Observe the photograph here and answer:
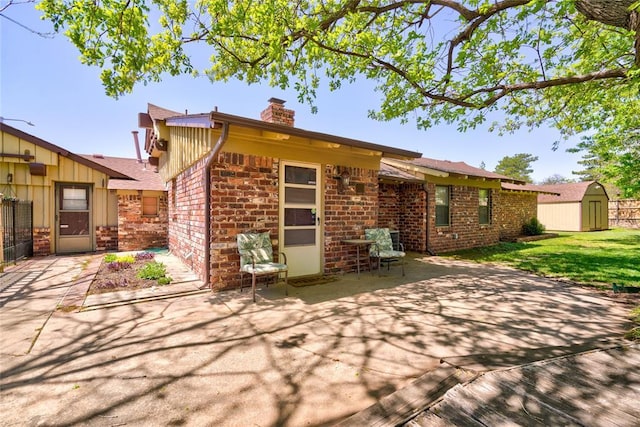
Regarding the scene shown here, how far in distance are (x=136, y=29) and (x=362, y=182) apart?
16.5 feet

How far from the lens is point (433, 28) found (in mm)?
6059

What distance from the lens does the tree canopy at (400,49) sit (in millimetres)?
4684

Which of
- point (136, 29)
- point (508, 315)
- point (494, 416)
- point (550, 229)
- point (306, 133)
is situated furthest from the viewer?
point (550, 229)

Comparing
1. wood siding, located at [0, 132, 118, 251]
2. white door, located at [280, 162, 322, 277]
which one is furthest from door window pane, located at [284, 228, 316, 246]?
wood siding, located at [0, 132, 118, 251]

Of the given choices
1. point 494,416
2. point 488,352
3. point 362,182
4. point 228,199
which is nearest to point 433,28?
point 362,182

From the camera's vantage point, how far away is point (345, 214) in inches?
256

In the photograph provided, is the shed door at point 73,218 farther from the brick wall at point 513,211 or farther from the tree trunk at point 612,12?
the brick wall at point 513,211

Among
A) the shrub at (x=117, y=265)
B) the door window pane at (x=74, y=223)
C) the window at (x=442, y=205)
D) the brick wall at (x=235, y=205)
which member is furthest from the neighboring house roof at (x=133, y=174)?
the window at (x=442, y=205)

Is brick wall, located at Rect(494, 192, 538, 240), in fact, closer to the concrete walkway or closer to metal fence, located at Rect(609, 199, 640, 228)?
the concrete walkway

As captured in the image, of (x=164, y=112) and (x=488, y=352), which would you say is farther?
(x=164, y=112)

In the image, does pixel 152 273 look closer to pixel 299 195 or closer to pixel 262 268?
pixel 262 268

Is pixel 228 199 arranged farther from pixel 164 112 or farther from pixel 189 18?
pixel 164 112

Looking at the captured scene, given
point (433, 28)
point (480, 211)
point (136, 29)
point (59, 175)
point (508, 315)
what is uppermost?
point (433, 28)

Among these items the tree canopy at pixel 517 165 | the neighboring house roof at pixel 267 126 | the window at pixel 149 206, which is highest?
the tree canopy at pixel 517 165
